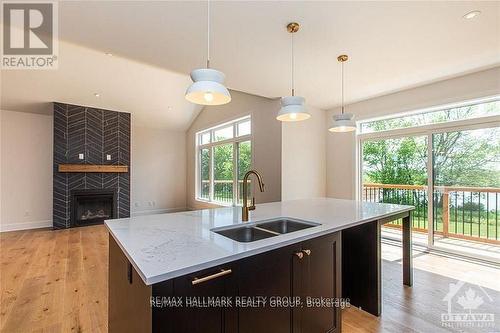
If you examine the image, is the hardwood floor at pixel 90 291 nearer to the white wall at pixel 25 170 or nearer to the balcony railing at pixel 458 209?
the balcony railing at pixel 458 209

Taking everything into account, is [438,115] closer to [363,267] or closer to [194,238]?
[363,267]

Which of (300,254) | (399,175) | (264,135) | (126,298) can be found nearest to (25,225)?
(264,135)

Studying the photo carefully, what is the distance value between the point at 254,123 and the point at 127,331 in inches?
167

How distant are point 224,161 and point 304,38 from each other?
4.38 metres

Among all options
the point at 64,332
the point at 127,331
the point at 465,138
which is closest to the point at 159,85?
the point at 64,332

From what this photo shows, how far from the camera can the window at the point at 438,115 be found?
10.8 ft

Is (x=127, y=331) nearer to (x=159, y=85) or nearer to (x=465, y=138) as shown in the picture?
(x=465, y=138)

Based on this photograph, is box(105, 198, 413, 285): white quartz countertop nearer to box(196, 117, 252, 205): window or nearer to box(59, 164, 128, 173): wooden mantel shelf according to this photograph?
box(196, 117, 252, 205): window

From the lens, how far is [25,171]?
5430mm

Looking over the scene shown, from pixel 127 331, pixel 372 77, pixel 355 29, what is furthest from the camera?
pixel 372 77

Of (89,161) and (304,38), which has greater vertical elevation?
(304,38)

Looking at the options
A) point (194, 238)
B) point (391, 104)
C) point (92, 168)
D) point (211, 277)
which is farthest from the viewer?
point (92, 168)

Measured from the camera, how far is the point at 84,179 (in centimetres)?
551

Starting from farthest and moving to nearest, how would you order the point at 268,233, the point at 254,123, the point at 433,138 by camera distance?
the point at 254,123 → the point at 433,138 → the point at 268,233
